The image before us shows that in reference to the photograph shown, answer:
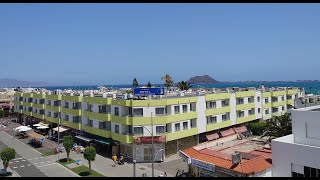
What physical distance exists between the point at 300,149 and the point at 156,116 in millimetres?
24575

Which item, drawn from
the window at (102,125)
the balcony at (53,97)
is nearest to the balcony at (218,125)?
the window at (102,125)

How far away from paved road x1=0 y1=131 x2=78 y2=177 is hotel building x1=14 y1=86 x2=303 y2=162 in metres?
7.91

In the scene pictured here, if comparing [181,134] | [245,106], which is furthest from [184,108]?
[245,106]

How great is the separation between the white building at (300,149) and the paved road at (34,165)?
24043 millimetres

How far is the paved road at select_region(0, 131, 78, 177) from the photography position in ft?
123

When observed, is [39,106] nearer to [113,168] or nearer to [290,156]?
[113,168]

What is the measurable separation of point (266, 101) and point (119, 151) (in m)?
34.5

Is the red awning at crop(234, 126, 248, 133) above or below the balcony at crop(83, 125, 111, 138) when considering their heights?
below

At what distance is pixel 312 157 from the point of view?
20.0m

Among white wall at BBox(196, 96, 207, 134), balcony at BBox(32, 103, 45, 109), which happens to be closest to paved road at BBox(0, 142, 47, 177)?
white wall at BBox(196, 96, 207, 134)

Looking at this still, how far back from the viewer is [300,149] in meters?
20.6

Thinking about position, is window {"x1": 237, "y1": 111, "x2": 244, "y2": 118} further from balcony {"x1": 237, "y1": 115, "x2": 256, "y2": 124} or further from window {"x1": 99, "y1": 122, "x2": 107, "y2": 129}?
window {"x1": 99, "y1": 122, "x2": 107, "y2": 129}

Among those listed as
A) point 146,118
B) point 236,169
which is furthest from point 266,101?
point 236,169

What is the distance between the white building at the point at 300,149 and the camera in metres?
20.1
